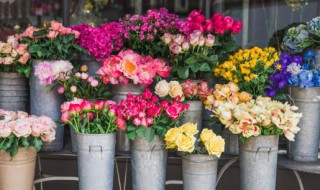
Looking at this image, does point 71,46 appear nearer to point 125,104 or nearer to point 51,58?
point 51,58

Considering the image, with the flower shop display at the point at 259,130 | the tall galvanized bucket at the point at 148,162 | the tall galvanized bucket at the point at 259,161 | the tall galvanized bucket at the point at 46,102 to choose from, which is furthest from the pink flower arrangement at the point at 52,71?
the tall galvanized bucket at the point at 259,161

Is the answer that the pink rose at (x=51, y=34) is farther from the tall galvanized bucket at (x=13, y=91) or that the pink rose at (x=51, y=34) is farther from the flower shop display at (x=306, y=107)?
the flower shop display at (x=306, y=107)

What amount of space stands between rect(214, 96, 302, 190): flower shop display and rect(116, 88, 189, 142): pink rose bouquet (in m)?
0.20

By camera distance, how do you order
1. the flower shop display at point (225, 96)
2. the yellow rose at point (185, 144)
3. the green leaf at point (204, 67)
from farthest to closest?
the green leaf at point (204, 67), the flower shop display at point (225, 96), the yellow rose at point (185, 144)

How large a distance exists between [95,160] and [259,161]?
649 mm

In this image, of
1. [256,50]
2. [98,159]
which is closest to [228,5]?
[256,50]

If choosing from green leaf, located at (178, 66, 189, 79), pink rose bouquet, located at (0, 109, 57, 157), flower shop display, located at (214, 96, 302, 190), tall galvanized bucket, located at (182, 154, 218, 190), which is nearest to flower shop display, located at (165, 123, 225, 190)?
tall galvanized bucket, located at (182, 154, 218, 190)

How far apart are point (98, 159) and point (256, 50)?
0.86 meters

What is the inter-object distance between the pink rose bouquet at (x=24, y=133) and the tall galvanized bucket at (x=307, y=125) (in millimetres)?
1039

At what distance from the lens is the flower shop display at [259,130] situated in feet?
6.94

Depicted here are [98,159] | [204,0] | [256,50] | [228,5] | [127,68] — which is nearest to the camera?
[98,159]

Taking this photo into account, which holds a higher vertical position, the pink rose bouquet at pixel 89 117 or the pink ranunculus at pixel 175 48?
the pink ranunculus at pixel 175 48

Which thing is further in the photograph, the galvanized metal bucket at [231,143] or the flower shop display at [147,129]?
the galvanized metal bucket at [231,143]

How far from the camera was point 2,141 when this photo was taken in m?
2.13
